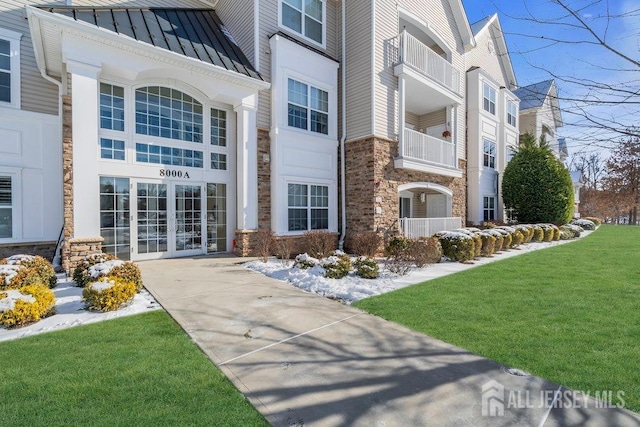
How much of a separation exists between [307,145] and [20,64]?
27.8 ft

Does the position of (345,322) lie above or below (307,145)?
below

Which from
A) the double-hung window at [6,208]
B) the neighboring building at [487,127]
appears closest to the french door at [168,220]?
the double-hung window at [6,208]

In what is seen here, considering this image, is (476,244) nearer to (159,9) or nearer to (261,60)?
(261,60)

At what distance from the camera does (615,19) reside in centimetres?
321

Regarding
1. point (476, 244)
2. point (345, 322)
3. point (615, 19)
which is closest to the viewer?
point (615, 19)

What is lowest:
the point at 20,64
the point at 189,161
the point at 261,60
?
the point at 189,161

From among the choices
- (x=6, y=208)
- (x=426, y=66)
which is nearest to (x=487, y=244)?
(x=426, y=66)

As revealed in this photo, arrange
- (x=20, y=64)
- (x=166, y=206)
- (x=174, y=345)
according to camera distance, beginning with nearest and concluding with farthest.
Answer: (x=174, y=345), (x=20, y=64), (x=166, y=206)

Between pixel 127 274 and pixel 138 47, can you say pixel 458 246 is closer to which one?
pixel 127 274

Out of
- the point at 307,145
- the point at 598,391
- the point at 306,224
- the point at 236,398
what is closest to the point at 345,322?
the point at 236,398

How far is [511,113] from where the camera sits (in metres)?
22.3

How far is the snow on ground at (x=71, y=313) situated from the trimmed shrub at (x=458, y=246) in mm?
8482

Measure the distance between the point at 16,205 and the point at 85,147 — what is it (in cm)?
289

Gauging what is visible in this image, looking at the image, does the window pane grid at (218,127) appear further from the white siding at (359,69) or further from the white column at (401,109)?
the white column at (401,109)
